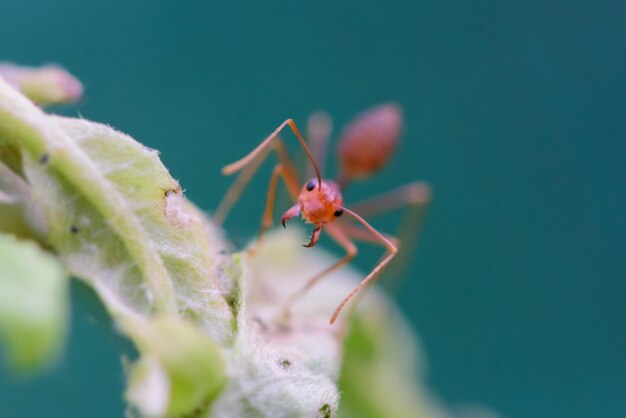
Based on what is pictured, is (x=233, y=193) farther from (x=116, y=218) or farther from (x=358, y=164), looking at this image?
(x=116, y=218)

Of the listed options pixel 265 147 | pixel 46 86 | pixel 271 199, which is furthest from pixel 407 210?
pixel 46 86

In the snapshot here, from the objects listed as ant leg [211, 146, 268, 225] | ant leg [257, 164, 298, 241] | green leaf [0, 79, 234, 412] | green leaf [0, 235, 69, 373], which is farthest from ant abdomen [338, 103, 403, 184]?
green leaf [0, 235, 69, 373]

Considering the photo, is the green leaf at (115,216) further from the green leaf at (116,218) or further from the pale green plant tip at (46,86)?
the pale green plant tip at (46,86)

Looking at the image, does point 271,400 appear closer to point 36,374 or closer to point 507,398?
point 36,374

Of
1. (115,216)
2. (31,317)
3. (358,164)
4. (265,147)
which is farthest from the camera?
(358,164)

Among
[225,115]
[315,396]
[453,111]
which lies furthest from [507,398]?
[315,396]
